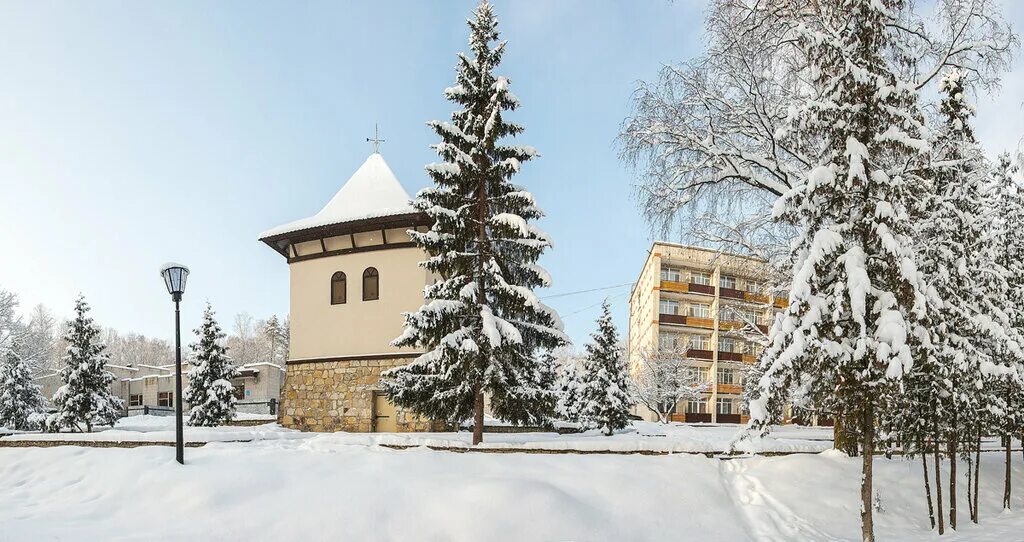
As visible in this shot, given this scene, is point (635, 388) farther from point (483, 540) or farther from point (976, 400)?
point (483, 540)

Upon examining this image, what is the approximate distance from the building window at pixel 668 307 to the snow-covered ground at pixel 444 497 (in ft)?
138

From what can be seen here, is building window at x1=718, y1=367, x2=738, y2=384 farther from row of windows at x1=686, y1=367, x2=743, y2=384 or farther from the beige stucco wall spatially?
the beige stucco wall

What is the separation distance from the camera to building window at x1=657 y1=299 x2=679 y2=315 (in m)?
54.4

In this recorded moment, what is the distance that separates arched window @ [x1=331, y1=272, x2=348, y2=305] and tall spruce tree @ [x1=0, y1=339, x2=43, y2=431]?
73.9ft

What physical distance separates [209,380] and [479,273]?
17.7 m

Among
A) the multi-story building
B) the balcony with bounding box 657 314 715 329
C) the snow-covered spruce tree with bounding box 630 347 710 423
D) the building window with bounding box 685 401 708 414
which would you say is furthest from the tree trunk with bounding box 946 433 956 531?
the building window with bounding box 685 401 708 414

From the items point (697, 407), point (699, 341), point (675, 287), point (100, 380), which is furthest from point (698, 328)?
point (100, 380)

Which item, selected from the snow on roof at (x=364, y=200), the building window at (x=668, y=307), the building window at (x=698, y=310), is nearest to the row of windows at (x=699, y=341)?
the building window at (x=668, y=307)

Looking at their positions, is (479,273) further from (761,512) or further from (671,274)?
(671,274)

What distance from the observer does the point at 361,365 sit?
19.8 metres

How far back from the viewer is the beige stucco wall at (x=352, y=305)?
64.6ft

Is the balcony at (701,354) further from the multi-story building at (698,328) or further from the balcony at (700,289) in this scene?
the balcony at (700,289)

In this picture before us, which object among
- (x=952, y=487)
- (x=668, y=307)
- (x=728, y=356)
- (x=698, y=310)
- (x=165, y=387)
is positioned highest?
(x=668, y=307)

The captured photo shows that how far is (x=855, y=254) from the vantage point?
8.45 metres
